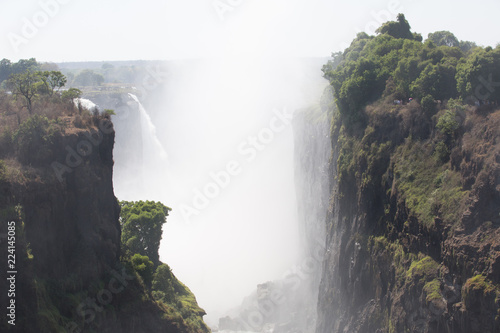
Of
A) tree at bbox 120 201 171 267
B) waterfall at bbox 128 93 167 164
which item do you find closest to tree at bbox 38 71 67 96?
tree at bbox 120 201 171 267

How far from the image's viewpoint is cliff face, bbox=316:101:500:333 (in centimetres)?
2453

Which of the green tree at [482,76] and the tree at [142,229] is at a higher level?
the green tree at [482,76]

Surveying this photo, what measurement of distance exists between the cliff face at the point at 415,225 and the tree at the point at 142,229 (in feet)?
53.0

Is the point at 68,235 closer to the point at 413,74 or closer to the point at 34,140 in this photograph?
the point at 34,140

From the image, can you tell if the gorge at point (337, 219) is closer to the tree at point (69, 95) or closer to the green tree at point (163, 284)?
the green tree at point (163, 284)

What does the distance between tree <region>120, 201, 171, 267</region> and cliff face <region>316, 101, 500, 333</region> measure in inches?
636

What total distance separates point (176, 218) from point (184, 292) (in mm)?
52263

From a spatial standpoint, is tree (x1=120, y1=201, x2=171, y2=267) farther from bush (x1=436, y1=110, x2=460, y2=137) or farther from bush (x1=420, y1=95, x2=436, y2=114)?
bush (x1=436, y1=110, x2=460, y2=137)

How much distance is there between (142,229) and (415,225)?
844 inches

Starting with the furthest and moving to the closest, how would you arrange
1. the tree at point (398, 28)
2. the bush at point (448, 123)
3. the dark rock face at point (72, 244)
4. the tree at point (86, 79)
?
the tree at point (86, 79), the tree at point (398, 28), the bush at point (448, 123), the dark rock face at point (72, 244)

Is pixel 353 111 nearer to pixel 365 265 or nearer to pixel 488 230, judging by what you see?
pixel 365 265

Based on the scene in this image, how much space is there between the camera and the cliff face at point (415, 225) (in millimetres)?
24531

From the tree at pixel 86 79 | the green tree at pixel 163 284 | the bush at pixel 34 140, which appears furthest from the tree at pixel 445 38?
the tree at pixel 86 79

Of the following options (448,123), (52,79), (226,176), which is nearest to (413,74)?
(448,123)
